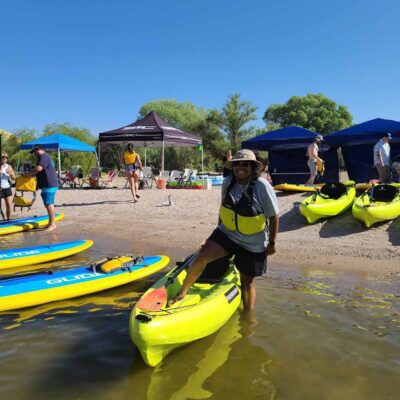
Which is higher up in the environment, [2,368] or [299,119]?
[299,119]

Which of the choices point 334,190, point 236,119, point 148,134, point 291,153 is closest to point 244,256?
point 334,190

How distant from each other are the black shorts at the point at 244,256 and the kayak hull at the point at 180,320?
0.35m

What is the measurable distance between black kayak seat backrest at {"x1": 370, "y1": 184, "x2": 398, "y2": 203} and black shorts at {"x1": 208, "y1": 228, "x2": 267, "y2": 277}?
5923mm

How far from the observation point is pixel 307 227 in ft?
27.1

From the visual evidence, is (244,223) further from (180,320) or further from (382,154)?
(382,154)

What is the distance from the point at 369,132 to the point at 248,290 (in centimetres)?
1014

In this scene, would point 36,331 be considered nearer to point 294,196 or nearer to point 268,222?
point 268,222

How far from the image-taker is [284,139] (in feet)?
46.7

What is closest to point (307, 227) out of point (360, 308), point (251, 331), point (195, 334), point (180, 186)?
point (360, 308)

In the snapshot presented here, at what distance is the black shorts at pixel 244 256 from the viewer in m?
3.65

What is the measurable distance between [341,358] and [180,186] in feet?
43.0

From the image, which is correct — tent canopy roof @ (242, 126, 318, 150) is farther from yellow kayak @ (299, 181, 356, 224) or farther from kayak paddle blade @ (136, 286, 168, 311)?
kayak paddle blade @ (136, 286, 168, 311)

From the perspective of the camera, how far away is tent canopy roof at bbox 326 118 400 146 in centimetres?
1233

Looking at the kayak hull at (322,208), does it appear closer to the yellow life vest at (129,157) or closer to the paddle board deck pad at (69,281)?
the paddle board deck pad at (69,281)
